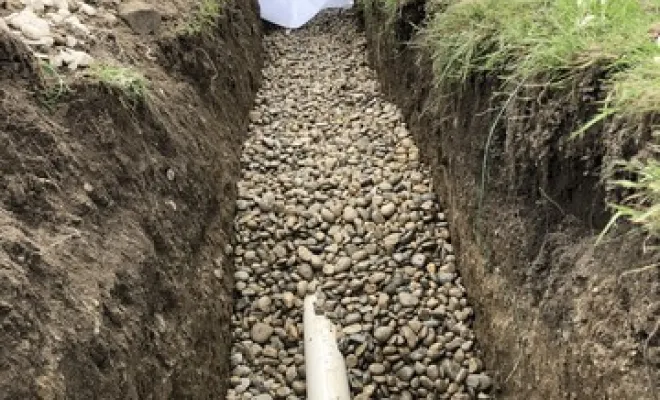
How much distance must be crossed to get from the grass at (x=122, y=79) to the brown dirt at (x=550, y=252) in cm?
116

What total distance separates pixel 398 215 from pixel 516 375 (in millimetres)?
1090

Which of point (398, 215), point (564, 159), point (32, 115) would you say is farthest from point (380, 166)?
point (32, 115)

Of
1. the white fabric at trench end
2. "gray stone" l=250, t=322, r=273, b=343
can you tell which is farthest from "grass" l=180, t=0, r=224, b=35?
the white fabric at trench end

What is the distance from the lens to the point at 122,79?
2.32m

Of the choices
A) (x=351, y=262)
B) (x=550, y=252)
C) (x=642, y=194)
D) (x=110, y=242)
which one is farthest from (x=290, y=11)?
(x=642, y=194)

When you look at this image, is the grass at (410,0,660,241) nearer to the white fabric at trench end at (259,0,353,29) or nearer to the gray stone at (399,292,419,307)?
the gray stone at (399,292,419,307)

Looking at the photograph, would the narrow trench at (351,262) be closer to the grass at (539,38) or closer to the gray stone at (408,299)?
the gray stone at (408,299)

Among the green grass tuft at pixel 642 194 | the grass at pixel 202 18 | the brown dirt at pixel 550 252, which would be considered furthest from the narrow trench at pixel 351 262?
the green grass tuft at pixel 642 194

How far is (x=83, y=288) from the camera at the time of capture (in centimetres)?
171

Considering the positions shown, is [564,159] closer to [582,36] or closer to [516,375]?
[582,36]

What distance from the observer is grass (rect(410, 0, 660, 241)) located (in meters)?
1.56

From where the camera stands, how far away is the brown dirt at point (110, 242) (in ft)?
5.05

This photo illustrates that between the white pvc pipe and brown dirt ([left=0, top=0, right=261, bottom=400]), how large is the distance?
0.99 ft

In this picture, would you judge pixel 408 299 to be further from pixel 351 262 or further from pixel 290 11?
pixel 290 11
